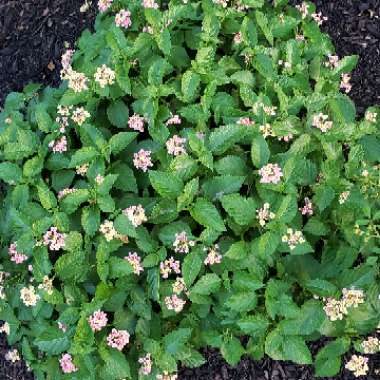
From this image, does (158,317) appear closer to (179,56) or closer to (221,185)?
(221,185)

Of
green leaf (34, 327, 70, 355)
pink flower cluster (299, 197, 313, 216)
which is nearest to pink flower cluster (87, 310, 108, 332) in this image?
green leaf (34, 327, 70, 355)

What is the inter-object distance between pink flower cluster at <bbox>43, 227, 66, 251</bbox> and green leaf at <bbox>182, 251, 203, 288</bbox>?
53 cm

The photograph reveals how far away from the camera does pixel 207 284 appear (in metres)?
2.70

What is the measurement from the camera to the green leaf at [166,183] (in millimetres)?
2631

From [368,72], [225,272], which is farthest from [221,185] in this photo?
[368,72]

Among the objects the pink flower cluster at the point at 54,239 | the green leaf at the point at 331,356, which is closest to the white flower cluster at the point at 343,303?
the green leaf at the point at 331,356

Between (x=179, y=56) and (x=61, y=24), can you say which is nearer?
(x=179, y=56)

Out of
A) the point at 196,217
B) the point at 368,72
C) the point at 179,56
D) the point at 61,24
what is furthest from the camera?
the point at 61,24

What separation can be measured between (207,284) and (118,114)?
0.89 metres

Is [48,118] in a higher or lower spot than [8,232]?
higher

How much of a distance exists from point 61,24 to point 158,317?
7.98ft

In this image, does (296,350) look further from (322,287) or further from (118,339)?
(118,339)

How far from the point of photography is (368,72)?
402 cm

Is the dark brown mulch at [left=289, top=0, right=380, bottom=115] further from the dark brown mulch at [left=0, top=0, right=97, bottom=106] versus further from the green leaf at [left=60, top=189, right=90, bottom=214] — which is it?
the green leaf at [left=60, top=189, right=90, bottom=214]
